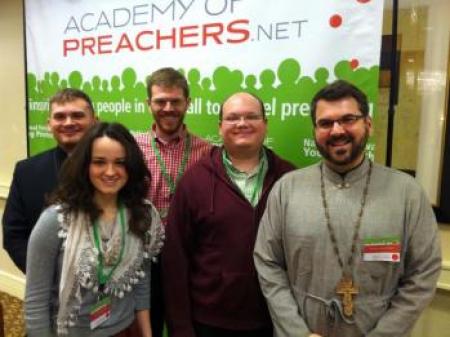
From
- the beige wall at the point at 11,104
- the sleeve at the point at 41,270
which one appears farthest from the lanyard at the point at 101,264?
the beige wall at the point at 11,104

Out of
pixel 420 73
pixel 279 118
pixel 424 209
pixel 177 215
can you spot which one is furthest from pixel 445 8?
pixel 177 215

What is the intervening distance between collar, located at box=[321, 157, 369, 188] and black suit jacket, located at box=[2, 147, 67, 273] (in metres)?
1.22

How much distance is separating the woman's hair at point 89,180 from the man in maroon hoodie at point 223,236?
0.71 ft

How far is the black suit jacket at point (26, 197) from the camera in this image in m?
1.86

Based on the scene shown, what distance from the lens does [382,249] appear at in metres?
1.35

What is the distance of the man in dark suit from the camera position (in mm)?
1850

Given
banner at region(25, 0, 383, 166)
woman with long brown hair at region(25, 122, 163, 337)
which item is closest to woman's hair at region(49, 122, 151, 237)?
woman with long brown hair at region(25, 122, 163, 337)

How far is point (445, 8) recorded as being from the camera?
6.20 ft

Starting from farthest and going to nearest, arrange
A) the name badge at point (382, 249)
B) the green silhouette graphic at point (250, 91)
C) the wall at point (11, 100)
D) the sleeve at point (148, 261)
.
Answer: the wall at point (11, 100)
the green silhouette graphic at point (250, 91)
the sleeve at point (148, 261)
the name badge at point (382, 249)

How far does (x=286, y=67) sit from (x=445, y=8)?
30.5 inches

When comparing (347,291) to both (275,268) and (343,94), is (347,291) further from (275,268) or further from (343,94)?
(343,94)

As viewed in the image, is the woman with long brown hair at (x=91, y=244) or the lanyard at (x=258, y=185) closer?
the woman with long brown hair at (x=91, y=244)

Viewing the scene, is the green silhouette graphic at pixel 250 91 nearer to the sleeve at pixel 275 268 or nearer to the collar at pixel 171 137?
the collar at pixel 171 137

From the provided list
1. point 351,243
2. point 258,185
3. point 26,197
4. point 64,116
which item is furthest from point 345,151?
point 26,197
